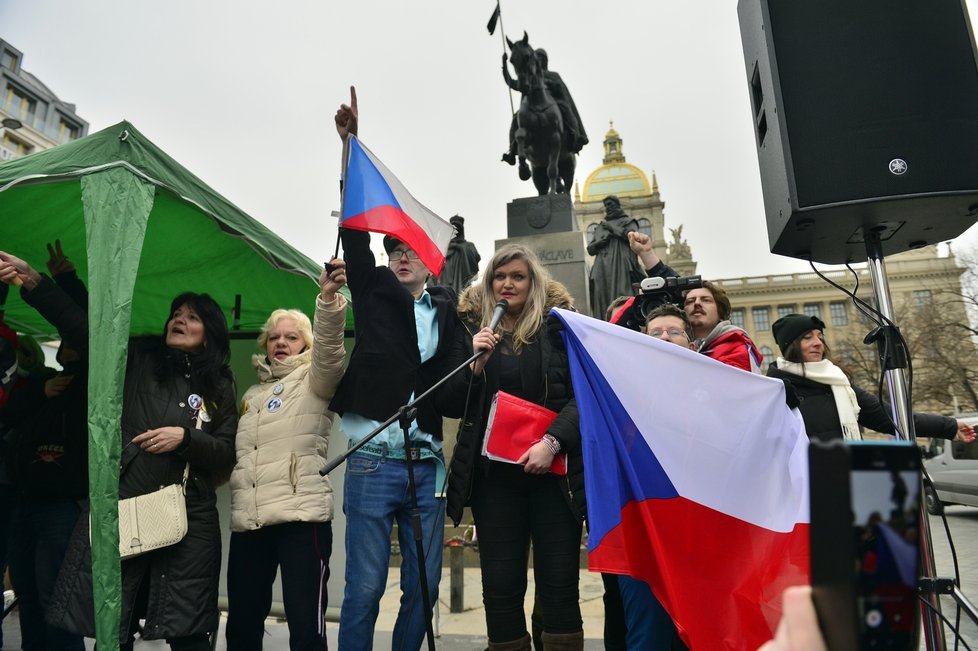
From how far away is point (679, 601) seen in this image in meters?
2.06

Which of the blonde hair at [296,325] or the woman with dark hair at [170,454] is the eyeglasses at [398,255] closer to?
the blonde hair at [296,325]

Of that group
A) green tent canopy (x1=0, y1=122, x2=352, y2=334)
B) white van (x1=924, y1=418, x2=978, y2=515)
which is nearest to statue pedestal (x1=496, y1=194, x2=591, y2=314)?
green tent canopy (x1=0, y1=122, x2=352, y2=334)

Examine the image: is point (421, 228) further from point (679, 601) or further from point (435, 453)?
point (679, 601)

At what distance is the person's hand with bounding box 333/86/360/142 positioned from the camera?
270 cm

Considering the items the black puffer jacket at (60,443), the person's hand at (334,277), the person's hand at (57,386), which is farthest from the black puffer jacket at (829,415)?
the person's hand at (57,386)

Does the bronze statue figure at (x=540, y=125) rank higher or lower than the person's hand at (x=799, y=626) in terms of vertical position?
higher

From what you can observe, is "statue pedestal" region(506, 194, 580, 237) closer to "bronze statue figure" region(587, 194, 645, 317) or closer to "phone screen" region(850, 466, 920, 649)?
"bronze statue figure" region(587, 194, 645, 317)

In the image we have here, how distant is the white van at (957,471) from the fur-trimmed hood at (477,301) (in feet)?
34.3

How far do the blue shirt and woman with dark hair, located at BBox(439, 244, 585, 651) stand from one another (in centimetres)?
19

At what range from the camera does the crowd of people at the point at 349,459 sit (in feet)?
7.91

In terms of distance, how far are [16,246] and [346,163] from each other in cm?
263

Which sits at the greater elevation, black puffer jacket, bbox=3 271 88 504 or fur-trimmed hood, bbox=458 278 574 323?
fur-trimmed hood, bbox=458 278 574 323

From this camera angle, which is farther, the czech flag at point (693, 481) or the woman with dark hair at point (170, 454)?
the woman with dark hair at point (170, 454)

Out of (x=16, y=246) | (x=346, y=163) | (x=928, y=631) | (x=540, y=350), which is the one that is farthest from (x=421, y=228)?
(x=16, y=246)
